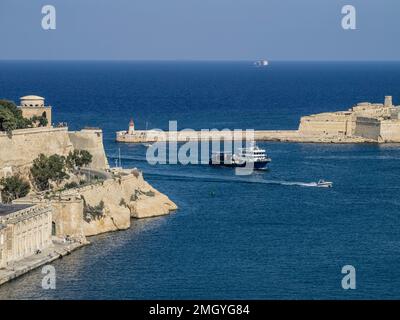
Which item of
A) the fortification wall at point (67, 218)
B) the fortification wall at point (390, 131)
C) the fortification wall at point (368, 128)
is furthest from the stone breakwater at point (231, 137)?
the fortification wall at point (67, 218)

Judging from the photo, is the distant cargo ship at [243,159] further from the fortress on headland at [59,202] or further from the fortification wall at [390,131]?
the fortification wall at [390,131]

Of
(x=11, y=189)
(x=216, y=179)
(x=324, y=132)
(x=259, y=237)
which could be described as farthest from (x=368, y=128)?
(x=11, y=189)

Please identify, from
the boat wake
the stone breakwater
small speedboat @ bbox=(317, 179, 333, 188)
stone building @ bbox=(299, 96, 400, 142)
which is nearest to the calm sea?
the boat wake

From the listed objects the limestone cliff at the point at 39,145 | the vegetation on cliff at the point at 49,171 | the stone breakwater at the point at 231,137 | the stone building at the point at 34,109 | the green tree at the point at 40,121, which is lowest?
the stone breakwater at the point at 231,137

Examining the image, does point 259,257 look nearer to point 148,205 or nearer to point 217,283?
point 217,283

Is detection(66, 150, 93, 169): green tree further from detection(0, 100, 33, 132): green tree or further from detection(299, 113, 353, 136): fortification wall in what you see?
detection(299, 113, 353, 136): fortification wall

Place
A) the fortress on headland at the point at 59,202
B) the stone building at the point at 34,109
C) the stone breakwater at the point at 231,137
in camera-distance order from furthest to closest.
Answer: the stone breakwater at the point at 231,137 → the stone building at the point at 34,109 → the fortress on headland at the point at 59,202
